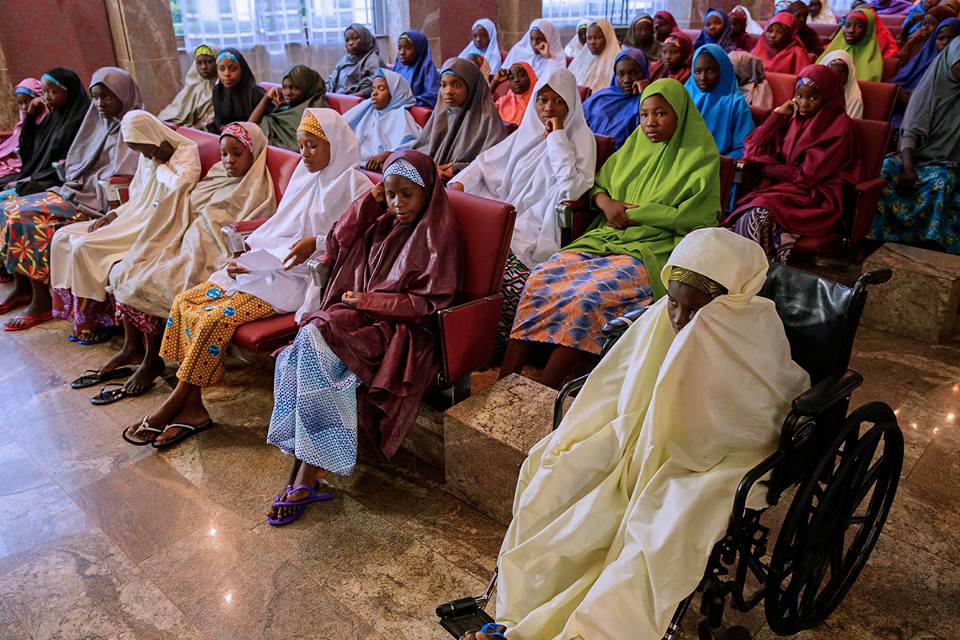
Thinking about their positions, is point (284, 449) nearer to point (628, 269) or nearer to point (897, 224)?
point (628, 269)

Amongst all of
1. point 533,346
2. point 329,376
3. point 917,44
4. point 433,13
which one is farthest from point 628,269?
point 433,13

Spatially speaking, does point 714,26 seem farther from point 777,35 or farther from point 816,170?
point 816,170

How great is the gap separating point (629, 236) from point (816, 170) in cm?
126

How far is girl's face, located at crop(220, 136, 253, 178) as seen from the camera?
11.3 ft

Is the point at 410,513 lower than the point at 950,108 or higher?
A: lower

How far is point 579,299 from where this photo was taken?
9.22ft

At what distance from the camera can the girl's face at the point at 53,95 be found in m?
4.54


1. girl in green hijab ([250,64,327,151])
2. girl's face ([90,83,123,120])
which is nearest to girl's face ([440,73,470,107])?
girl in green hijab ([250,64,327,151])

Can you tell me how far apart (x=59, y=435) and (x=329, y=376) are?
57.1 inches

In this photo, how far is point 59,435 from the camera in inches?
122

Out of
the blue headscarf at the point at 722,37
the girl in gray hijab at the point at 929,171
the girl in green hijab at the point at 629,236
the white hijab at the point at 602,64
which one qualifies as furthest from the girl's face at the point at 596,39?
the girl in green hijab at the point at 629,236

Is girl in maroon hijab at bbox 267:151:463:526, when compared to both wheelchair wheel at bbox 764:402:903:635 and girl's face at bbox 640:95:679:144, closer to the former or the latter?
girl's face at bbox 640:95:679:144

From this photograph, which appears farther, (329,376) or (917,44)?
(917,44)

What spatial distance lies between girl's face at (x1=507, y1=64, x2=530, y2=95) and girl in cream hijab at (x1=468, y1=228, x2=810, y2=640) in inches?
146
